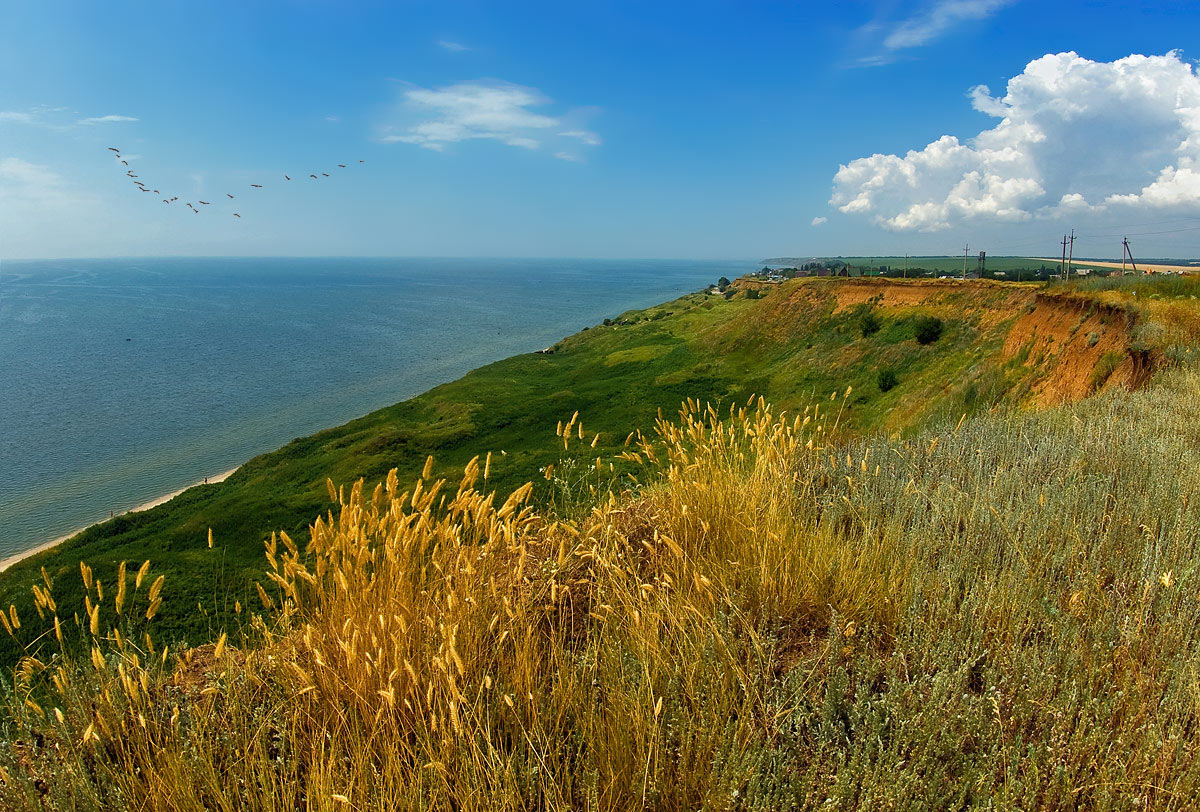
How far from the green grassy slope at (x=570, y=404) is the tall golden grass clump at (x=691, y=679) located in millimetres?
9184

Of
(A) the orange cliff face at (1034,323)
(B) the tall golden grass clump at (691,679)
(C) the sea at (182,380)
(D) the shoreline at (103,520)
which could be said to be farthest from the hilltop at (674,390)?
(C) the sea at (182,380)

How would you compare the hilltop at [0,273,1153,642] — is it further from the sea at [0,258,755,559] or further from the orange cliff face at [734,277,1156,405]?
the sea at [0,258,755,559]

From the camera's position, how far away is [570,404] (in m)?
33.9

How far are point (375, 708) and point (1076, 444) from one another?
577 centimetres

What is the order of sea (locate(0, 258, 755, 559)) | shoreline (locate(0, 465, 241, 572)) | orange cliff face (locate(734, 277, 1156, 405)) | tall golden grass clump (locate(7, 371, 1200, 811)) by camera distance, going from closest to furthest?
tall golden grass clump (locate(7, 371, 1200, 811)) → orange cliff face (locate(734, 277, 1156, 405)) → shoreline (locate(0, 465, 241, 572)) → sea (locate(0, 258, 755, 559))

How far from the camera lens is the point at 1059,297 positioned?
18953mm

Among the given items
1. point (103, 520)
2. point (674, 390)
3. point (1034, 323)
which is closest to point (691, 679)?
point (1034, 323)

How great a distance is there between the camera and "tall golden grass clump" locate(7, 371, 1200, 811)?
199 centimetres

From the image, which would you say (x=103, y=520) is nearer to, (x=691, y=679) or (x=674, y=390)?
(x=674, y=390)

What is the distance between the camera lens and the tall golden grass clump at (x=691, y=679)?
199 cm

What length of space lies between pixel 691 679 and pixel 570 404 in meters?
31.7

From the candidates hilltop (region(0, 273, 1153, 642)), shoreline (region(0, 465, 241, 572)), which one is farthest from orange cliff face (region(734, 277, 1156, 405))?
shoreline (region(0, 465, 241, 572))

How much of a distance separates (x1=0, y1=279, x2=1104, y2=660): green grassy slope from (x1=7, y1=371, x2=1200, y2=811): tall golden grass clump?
30.1 ft

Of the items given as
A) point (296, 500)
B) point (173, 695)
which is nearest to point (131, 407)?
point (296, 500)
